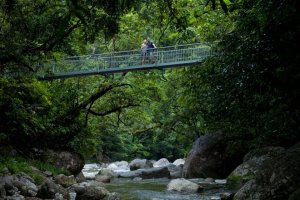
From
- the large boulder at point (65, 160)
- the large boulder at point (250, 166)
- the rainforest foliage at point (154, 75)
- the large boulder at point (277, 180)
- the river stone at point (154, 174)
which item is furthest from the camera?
the river stone at point (154, 174)

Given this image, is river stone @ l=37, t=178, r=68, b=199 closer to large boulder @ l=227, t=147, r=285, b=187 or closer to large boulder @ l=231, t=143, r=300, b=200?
large boulder @ l=231, t=143, r=300, b=200

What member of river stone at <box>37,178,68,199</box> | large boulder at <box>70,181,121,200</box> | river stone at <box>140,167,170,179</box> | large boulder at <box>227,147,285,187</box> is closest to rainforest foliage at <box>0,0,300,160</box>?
large boulder at <box>227,147,285,187</box>

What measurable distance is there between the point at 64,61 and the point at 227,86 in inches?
322

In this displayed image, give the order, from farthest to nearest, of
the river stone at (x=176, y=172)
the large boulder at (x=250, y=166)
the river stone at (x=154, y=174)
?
the river stone at (x=176, y=172) → the river stone at (x=154, y=174) → the large boulder at (x=250, y=166)

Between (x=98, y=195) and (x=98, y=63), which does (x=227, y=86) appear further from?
(x=98, y=63)

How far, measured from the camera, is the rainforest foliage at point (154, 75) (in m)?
5.52

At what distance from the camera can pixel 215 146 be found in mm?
16344

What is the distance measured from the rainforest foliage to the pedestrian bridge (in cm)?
55

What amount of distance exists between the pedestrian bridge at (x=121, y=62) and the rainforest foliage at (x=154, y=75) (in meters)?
0.55

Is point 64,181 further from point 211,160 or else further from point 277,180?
point 211,160

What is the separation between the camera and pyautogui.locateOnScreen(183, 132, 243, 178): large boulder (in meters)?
16.0

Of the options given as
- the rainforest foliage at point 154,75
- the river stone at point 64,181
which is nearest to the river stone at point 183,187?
the rainforest foliage at point 154,75

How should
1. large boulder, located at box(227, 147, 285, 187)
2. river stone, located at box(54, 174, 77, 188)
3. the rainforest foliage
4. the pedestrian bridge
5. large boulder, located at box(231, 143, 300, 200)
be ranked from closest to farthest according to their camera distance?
the rainforest foliage → large boulder, located at box(231, 143, 300, 200) → river stone, located at box(54, 174, 77, 188) → large boulder, located at box(227, 147, 285, 187) → the pedestrian bridge

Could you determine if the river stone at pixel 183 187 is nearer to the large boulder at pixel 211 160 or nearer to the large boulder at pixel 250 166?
the large boulder at pixel 250 166
